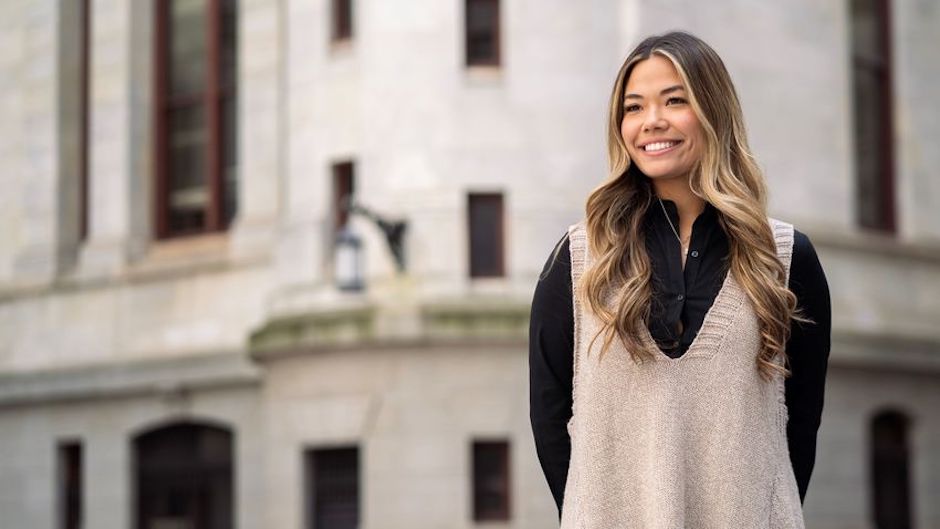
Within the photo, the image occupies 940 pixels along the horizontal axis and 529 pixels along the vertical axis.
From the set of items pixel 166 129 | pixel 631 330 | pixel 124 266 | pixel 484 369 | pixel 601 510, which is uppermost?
pixel 166 129

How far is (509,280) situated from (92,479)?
7.81m

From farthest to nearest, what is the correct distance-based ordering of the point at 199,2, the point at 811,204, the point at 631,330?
the point at 199,2 < the point at 811,204 < the point at 631,330

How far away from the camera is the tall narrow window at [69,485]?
2892 centimetres

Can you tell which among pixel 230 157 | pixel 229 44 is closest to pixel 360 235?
pixel 230 157

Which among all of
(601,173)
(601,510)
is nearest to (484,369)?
(601,173)

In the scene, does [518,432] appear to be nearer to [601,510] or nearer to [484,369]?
[484,369]

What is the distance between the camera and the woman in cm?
411

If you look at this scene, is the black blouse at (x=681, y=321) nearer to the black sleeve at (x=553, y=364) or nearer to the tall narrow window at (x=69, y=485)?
the black sleeve at (x=553, y=364)

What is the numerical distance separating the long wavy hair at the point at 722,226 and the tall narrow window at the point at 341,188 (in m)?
20.6

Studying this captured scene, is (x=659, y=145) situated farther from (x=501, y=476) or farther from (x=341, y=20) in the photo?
(x=341, y=20)

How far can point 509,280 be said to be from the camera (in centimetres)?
2367

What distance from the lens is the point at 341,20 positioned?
25016mm

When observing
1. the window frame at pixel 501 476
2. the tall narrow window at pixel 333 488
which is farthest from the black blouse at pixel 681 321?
the tall narrow window at pixel 333 488

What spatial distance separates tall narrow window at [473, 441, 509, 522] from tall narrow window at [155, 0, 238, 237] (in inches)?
239
